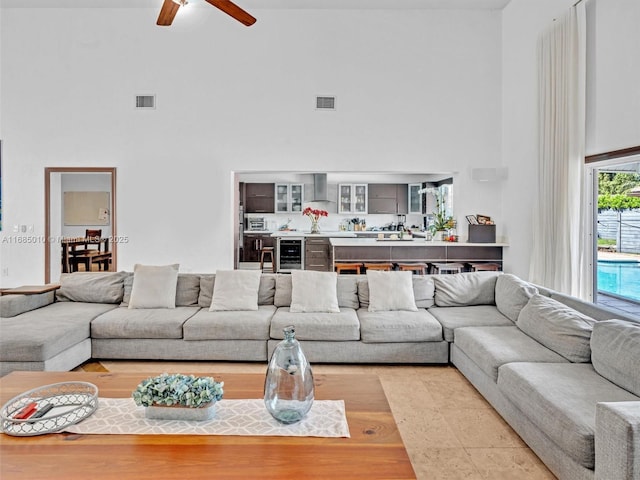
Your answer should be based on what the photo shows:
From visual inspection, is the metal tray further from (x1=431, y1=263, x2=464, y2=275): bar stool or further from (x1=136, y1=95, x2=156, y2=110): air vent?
(x1=136, y1=95, x2=156, y2=110): air vent

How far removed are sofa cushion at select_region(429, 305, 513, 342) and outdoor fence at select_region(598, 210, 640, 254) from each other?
1.33m

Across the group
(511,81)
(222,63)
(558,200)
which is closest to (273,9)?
(222,63)

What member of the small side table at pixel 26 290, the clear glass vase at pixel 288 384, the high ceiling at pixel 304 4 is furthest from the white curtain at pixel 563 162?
the small side table at pixel 26 290

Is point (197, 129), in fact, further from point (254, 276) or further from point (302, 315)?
point (302, 315)

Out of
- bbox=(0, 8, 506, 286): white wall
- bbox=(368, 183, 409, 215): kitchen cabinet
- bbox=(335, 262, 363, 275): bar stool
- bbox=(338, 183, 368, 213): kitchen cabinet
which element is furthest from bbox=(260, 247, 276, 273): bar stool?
bbox=(335, 262, 363, 275): bar stool

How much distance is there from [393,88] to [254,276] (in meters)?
3.81

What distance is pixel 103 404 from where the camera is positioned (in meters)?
2.16

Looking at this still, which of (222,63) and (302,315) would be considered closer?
(302,315)

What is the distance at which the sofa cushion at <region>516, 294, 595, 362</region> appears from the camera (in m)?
2.98

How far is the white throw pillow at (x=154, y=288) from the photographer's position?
4523mm

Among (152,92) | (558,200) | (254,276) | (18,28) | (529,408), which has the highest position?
(18,28)

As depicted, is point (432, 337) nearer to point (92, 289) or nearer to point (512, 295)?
point (512, 295)

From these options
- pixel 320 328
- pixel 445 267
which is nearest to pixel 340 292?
pixel 320 328

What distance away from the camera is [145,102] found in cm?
663
